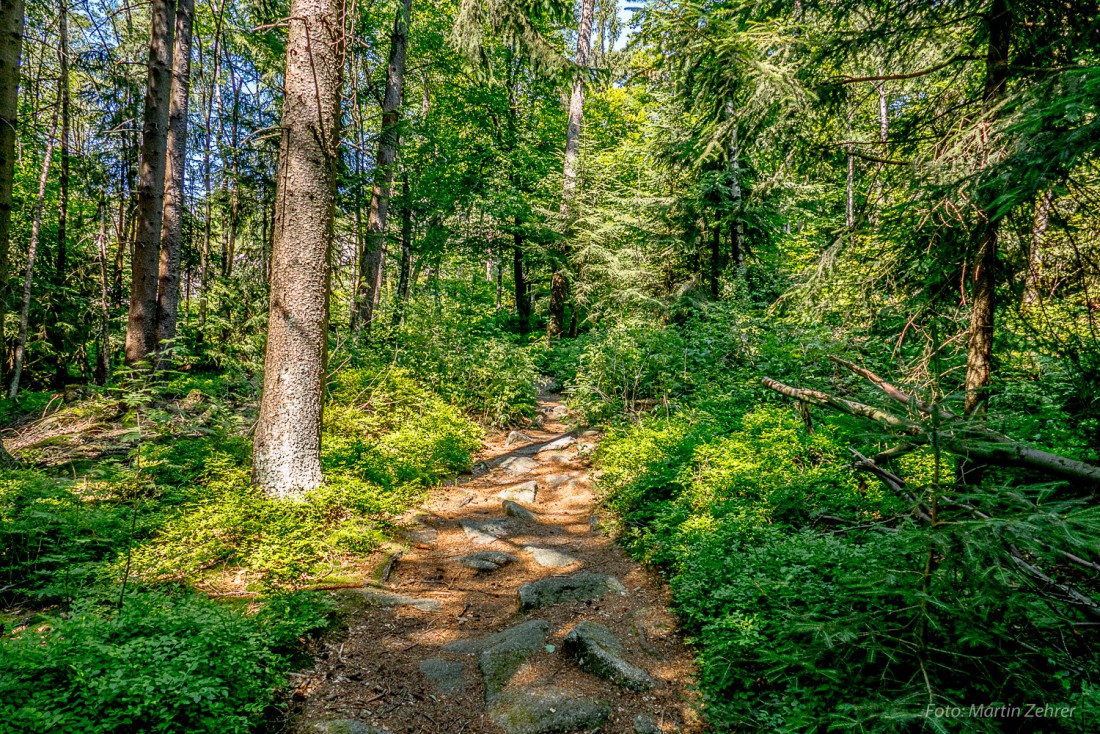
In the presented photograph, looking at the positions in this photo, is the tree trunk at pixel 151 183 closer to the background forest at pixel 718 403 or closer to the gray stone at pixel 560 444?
the background forest at pixel 718 403

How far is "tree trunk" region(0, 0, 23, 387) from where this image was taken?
454 centimetres

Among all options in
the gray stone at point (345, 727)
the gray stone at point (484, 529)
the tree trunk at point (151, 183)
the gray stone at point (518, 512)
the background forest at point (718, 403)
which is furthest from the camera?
the tree trunk at point (151, 183)

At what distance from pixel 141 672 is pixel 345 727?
3.52 ft

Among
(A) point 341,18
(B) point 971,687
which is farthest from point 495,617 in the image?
(A) point 341,18

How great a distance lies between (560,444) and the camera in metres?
9.00

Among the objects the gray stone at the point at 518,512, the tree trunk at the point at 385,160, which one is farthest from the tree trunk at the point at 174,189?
the gray stone at the point at 518,512

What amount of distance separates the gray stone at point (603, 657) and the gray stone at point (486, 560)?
161cm

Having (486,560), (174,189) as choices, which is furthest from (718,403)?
(174,189)

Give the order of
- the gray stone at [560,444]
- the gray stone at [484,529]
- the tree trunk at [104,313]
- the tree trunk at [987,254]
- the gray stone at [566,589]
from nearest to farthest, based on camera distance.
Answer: the tree trunk at [987,254] → the gray stone at [566,589] → the gray stone at [484,529] → the gray stone at [560,444] → the tree trunk at [104,313]

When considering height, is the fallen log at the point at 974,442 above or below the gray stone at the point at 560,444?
above

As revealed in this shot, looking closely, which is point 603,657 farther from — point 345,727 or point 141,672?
point 141,672

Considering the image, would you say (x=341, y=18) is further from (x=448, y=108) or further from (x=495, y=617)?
(x=448, y=108)

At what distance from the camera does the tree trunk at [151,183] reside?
7539 mm

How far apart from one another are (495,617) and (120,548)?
3245 millimetres
